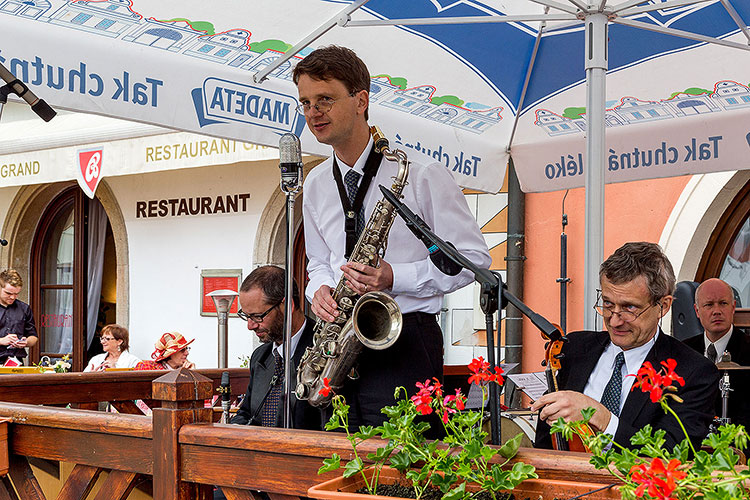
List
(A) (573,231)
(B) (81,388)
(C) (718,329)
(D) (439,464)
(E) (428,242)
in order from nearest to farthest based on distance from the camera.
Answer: (D) (439,464), (E) (428,242), (B) (81,388), (C) (718,329), (A) (573,231)

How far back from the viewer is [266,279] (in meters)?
3.45

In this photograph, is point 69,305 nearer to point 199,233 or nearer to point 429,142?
point 199,233

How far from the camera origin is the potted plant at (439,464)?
147 cm

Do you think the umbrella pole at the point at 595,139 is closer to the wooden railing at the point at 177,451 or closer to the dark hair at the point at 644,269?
the dark hair at the point at 644,269

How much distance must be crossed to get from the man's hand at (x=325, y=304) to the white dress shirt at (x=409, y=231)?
0.07m

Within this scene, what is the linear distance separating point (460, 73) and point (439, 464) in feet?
9.93

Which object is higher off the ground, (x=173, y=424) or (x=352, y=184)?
(x=352, y=184)

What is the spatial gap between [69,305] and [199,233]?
3.01 meters

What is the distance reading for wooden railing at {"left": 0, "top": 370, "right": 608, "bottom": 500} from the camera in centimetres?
180

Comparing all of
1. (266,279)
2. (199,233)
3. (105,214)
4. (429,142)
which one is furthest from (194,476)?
(105,214)

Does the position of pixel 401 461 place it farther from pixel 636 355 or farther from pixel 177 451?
pixel 636 355

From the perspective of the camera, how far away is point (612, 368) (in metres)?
2.59

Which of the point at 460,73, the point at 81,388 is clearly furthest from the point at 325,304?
the point at 460,73

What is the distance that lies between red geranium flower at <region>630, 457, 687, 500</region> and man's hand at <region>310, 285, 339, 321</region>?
1363 millimetres
